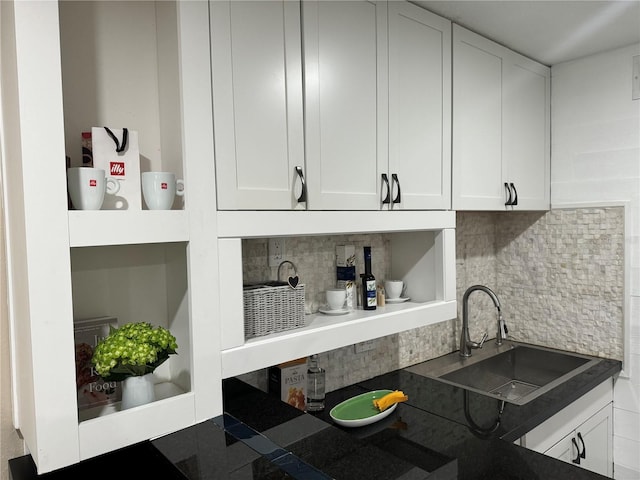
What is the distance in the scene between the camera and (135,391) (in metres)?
1.17

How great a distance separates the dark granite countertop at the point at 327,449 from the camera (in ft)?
3.78

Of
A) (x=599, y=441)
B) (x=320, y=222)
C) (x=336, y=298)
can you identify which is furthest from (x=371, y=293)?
(x=599, y=441)

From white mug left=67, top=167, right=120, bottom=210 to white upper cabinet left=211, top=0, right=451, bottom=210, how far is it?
0.30 m

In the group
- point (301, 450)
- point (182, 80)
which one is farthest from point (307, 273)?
point (182, 80)

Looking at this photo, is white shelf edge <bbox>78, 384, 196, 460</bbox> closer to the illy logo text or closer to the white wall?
the illy logo text

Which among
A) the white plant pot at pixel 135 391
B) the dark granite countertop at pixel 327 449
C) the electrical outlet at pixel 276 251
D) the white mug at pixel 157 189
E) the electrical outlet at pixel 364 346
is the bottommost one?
the dark granite countertop at pixel 327 449

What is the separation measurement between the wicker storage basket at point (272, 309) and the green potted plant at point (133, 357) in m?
0.30

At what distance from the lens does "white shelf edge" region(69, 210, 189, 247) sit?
105 centimetres

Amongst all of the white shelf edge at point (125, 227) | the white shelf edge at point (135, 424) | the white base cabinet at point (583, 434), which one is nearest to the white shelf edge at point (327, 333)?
the white shelf edge at point (135, 424)

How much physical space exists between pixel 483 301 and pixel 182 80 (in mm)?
2173

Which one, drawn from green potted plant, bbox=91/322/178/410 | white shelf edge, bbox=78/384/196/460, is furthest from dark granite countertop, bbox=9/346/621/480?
green potted plant, bbox=91/322/178/410

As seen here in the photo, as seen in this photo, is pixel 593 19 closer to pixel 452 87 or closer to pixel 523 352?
pixel 452 87

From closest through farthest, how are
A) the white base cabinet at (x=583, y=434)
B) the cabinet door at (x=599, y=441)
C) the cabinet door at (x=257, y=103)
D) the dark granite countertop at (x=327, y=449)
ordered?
the dark granite countertop at (x=327, y=449) → the cabinet door at (x=257, y=103) → the white base cabinet at (x=583, y=434) → the cabinet door at (x=599, y=441)

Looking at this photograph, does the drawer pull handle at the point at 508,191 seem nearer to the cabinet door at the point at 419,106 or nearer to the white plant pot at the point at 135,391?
the cabinet door at the point at 419,106
